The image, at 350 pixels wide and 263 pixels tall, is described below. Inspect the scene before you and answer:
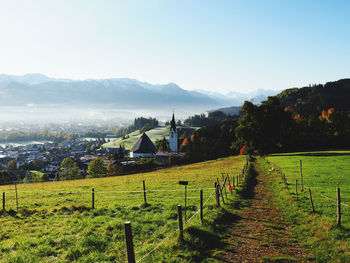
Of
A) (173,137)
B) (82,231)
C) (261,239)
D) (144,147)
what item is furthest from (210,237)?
(173,137)

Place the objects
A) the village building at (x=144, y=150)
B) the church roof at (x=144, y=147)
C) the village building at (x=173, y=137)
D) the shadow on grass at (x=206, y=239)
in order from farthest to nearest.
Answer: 1. the village building at (x=173, y=137)
2. the church roof at (x=144, y=147)
3. the village building at (x=144, y=150)
4. the shadow on grass at (x=206, y=239)

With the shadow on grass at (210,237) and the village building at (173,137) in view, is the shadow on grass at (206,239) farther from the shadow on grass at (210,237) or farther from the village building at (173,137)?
the village building at (173,137)

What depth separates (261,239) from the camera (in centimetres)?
1153

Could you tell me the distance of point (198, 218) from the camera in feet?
44.2

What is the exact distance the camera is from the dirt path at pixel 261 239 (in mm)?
9789

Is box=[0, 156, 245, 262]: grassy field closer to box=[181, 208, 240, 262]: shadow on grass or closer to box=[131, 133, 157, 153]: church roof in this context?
box=[181, 208, 240, 262]: shadow on grass

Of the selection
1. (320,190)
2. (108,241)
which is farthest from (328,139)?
(108,241)

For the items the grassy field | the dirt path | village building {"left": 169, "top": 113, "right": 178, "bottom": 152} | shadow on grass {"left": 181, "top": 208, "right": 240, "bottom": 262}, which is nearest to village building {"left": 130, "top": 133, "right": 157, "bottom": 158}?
village building {"left": 169, "top": 113, "right": 178, "bottom": 152}

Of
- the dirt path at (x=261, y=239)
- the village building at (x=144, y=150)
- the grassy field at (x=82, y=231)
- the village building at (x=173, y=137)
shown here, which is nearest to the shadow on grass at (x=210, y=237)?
the dirt path at (x=261, y=239)

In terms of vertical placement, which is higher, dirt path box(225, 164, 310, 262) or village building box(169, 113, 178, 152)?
village building box(169, 113, 178, 152)

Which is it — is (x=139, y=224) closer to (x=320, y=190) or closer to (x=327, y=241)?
(x=327, y=241)

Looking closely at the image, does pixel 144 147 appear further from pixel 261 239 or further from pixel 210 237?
pixel 261 239

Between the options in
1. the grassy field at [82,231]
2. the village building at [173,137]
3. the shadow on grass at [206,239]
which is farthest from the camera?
the village building at [173,137]

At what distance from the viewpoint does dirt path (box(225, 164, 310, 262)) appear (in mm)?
9789
